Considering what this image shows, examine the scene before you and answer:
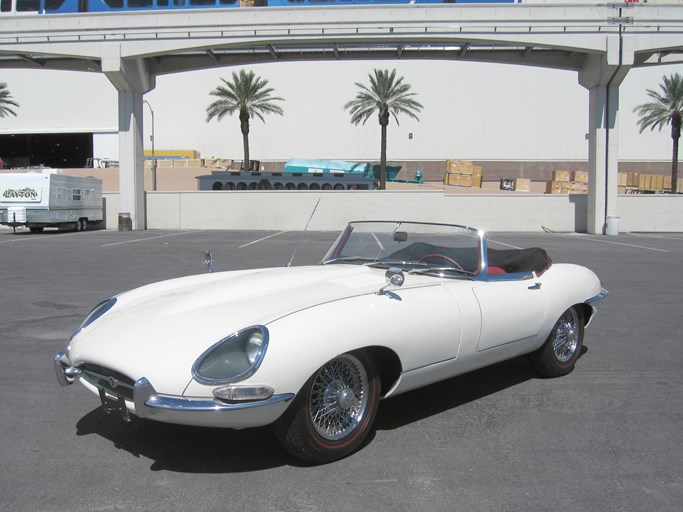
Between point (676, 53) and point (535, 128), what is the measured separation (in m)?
29.2

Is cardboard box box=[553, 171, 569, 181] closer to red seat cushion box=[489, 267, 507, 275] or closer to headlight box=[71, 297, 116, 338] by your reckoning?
red seat cushion box=[489, 267, 507, 275]

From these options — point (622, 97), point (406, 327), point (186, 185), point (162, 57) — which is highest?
point (622, 97)

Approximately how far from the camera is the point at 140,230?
30.8 metres

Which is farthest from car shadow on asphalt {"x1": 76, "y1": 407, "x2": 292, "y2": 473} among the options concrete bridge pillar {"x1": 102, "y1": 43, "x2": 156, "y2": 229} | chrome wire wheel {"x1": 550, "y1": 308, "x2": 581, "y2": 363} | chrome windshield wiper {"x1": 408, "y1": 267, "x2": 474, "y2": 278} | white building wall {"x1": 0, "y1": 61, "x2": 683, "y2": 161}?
white building wall {"x1": 0, "y1": 61, "x2": 683, "y2": 161}

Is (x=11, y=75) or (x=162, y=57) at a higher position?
(x=11, y=75)

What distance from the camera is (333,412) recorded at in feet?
11.1

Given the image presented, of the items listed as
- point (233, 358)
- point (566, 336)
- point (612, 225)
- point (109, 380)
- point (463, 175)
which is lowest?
point (566, 336)

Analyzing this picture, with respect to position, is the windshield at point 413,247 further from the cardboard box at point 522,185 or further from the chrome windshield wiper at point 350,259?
the cardboard box at point 522,185

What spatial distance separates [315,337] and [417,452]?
986 mm

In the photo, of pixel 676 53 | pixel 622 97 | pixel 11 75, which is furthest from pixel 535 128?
pixel 11 75

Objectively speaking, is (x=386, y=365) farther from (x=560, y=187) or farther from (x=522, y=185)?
(x=522, y=185)

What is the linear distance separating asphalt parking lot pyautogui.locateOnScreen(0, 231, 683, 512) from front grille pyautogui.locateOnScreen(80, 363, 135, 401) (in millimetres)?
452

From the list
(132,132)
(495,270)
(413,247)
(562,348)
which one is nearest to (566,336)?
(562,348)

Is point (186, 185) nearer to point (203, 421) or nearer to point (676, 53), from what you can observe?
point (676, 53)
